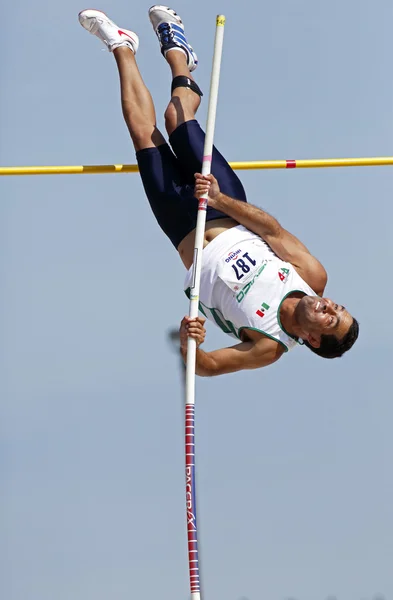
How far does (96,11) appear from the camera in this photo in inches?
442

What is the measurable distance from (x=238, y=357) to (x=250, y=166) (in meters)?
2.30

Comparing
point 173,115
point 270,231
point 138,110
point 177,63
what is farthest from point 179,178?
point 177,63

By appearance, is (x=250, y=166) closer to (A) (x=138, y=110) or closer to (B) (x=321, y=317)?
(A) (x=138, y=110)

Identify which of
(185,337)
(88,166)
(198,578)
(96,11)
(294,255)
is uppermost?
(96,11)

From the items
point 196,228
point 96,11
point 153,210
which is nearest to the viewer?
point 196,228

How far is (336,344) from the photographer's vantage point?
32.7 ft

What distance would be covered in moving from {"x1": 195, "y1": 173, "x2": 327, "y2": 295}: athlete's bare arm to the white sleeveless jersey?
97 millimetres

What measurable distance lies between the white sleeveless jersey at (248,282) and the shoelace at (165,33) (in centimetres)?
180

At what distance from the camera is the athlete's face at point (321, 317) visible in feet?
32.1

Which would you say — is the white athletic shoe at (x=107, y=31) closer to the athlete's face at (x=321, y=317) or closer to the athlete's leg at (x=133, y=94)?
the athlete's leg at (x=133, y=94)

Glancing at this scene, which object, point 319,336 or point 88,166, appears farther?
point 88,166

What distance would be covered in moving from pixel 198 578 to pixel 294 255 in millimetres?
2462

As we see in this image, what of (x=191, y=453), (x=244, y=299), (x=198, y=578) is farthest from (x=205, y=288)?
(x=198, y=578)

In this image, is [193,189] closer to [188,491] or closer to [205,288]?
[205,288]
